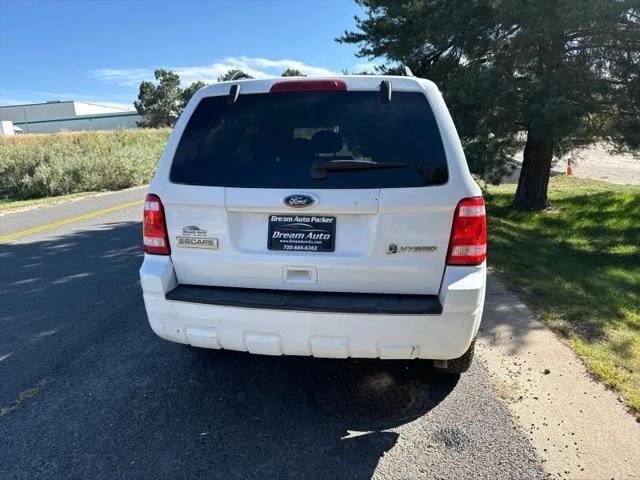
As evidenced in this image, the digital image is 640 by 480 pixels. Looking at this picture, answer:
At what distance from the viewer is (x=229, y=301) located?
2750mm

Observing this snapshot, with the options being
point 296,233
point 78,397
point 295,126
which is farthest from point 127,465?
point 295,126

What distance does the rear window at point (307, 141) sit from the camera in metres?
2.70

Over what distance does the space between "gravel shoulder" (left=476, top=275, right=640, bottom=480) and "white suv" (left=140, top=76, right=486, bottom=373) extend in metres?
0.77

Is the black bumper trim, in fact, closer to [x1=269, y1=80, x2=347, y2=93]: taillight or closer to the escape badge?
the escape badge

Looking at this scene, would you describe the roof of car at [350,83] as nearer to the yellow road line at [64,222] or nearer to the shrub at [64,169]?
the yellow road line at [64,222]

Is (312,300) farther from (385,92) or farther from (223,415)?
(385,92)

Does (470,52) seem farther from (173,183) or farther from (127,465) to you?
(127,465)

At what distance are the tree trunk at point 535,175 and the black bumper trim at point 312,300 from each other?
906cm

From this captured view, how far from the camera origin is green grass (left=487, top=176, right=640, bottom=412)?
3820 millimetres

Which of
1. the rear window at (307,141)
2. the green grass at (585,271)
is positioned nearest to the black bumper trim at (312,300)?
the rear window at (307,141)

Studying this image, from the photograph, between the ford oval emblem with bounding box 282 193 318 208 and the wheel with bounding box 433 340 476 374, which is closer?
the ford oval emblem with bounding box 282 193 318 208

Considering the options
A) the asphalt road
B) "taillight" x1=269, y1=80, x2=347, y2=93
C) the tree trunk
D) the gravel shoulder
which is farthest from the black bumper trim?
the tree trunk

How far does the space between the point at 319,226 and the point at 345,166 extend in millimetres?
370

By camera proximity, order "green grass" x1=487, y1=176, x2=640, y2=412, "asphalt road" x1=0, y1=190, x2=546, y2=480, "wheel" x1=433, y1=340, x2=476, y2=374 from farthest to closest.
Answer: "green grass" x1=487, y1=176, x2=640, y2=412, "wheel" x1=433, y1=340, x2=476, y2=374, "asphalt road" x1=0, y1=190, x2=546, y2=480
